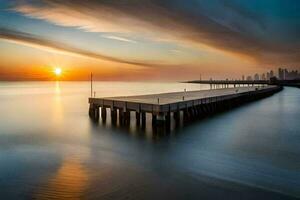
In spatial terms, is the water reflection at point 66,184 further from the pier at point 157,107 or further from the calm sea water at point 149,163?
the pier at point 157,107

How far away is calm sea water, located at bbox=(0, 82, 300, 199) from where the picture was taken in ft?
28.0

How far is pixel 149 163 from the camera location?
11.8m

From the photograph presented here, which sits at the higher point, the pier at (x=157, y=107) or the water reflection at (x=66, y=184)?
the pier at (x=157, y=107)

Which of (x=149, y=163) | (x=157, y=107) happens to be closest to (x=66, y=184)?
(x=149, y=163)

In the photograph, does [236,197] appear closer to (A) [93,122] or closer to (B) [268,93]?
(A) [93,122]

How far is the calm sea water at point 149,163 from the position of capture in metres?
8.55

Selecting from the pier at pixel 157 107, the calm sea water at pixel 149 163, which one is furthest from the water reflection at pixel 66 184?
the pier at pixel 157 107

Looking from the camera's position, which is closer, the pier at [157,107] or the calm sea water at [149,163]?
the calm sea water at [149,163]

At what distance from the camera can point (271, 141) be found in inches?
659

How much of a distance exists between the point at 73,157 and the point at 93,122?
34.3 feet

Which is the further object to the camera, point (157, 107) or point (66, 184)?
point (157, 107)

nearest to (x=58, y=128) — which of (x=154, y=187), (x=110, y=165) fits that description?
(x=110, y=165)

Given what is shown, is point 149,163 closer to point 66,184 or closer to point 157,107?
point 66,184

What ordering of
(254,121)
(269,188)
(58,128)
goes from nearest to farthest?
1. (269,188)
2. (58,128)
3. (254,121)
